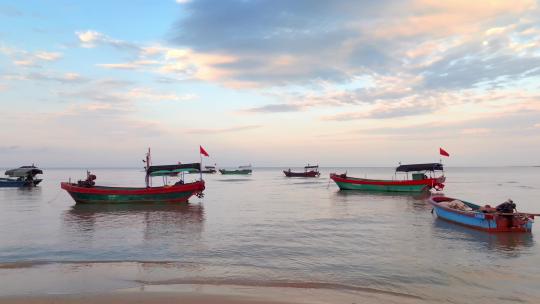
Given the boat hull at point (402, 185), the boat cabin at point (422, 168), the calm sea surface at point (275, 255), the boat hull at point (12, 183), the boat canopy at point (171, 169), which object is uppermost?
the boat canopy at point (171, 169)

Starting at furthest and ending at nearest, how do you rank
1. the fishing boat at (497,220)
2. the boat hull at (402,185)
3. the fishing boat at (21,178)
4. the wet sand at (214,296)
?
the fishing boat at (21,178)
the boat hull at (402,185)
the fishing boat at (497,220)
the wet sand at (214,296)

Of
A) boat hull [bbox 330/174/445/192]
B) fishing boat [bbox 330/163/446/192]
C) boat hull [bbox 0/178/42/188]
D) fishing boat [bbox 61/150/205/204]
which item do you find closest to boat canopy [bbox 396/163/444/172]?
fishing boat [bbox 330/163/446/192]

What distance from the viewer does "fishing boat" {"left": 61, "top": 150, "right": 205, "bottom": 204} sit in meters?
27.7

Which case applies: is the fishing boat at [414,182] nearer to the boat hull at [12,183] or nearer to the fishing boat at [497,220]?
the fishing boat at [497,220]

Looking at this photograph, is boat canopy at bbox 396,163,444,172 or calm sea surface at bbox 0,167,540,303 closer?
calm sea surface at bbox 0,167,540,303

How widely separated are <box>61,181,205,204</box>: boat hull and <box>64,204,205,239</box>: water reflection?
0.44m

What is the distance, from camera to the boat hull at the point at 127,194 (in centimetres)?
2767

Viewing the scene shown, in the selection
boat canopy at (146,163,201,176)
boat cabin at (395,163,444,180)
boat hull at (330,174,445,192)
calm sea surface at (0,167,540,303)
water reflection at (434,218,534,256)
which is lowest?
water reflection at (434,218,534,256)

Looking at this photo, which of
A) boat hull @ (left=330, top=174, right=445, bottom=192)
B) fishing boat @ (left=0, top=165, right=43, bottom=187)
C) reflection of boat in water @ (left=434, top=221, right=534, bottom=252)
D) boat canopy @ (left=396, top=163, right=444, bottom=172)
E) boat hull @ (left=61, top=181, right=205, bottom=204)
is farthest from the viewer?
fishing boat @ (left=0, top=165, right=43, bottom=187)

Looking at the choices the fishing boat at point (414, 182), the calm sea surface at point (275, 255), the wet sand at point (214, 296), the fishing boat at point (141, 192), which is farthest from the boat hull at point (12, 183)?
the wet sand at point (214, 296)

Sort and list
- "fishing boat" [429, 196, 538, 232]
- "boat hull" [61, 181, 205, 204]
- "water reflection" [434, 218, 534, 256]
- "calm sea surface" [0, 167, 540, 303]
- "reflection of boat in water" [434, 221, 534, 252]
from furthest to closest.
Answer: "boat hull" [61, 181, 205, 204]
"fishing boat" [429, 196, 538, 232]
"reflection of boat in water" [434, 221, 534, 252]
"water reflection" [434, 218, 534, 256]
"calm sea surface" [0, 167, 540, 303]

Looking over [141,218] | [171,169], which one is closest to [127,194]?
[171,169]

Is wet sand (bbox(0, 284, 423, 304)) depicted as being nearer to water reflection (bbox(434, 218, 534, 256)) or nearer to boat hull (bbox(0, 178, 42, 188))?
water reflection (bbox(434, 218, 534, 256))

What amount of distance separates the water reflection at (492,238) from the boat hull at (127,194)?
60.7 ft
